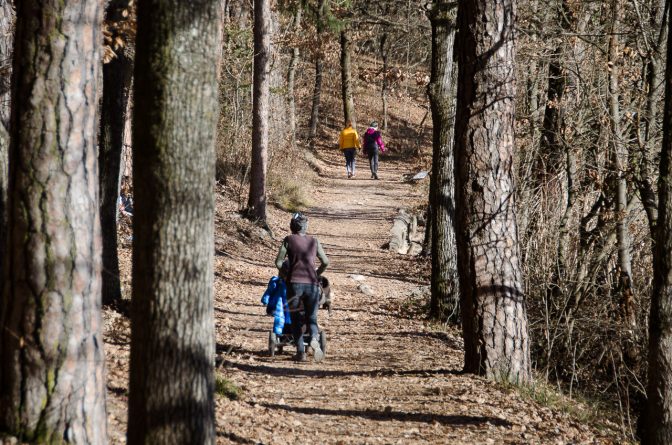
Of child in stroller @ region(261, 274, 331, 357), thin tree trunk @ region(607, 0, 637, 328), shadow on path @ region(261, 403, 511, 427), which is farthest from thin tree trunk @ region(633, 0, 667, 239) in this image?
child in stroller @ region(261, 274, 331, 357)

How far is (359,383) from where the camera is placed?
27.2 ft

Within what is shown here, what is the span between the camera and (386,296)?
13.8m

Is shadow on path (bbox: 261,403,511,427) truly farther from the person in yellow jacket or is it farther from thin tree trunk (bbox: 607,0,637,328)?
the person in yellow jacket

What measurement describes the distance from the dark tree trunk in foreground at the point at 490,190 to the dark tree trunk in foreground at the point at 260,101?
394 inches

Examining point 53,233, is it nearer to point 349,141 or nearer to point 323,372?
point 323,372

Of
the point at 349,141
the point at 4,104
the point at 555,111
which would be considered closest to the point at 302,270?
the point at 4,104

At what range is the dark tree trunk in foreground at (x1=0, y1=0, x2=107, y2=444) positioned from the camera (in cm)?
429

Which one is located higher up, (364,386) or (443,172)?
(443,172)

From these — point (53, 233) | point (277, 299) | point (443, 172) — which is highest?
point (443, 172)

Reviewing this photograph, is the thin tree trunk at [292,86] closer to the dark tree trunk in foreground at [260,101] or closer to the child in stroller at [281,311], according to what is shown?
the dark tree trunk in foreground at [260,101]

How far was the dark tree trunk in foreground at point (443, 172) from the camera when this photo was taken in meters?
11.4

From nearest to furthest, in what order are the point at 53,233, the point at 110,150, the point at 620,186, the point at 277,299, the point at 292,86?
the point at 53,233, the point at 277,299, the point at 110,150, the point at 620,186, the point at 292,86

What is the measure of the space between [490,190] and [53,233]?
15.4 feet

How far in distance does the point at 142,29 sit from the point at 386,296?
984 centimetres
